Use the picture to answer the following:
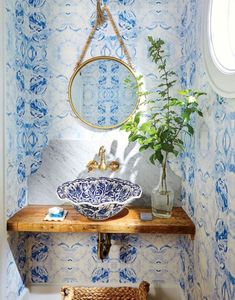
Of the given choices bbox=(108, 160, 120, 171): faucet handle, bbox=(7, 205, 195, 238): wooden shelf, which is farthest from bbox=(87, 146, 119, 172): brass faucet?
bbox=(7, 205, 195, 238): wooden shelf

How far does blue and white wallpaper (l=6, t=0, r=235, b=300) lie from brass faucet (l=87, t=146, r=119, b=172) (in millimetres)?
123

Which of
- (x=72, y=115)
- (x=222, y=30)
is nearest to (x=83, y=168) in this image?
(x=72, y=115)

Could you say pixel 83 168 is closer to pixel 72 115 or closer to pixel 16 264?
pixel 72 115

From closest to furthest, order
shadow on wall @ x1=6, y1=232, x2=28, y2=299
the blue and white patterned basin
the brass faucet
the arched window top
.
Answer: the arched window top, the blue and white patterned basin, shadow on wall @ x1=6, y1=232, x2=28, y2=299, the brass faucet

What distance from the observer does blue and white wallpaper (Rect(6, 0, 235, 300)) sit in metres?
1.38

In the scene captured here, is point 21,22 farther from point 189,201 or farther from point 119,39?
point 189,201

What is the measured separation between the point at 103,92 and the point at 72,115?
0.86 ft

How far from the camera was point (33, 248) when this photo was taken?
5.46ft

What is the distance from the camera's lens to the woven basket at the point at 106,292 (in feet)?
4.85

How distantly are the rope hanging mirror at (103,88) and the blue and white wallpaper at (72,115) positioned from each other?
47 mm

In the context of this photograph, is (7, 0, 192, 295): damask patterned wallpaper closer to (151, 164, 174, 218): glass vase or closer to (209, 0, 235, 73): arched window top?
(151, 164, 174, 218): glass vase

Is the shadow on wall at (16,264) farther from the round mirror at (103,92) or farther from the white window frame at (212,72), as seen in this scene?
the white window frame at (212,72)

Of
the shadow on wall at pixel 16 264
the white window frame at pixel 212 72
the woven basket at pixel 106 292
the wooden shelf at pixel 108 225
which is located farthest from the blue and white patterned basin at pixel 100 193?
the white window frame at pixel 212 72

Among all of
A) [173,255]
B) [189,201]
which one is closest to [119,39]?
[189,201]
